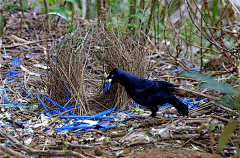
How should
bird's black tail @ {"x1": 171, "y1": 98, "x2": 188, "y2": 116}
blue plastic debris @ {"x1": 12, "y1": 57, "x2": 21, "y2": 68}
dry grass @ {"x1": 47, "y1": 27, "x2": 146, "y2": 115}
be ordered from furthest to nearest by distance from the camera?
blue plastic debris @ {"x1": 12, "y1": 57, "x2": 21, "y2": 68}
dry grass @ {"x1": 47, "y1": 27, "x2": 146, "y2": 115}
bird's black tail @ {"x1": 171, "y1": 98, "x2": 188, "y2": 116}

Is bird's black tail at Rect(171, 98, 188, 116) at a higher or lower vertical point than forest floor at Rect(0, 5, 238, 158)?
higher

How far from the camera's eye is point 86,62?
4445 millimetres

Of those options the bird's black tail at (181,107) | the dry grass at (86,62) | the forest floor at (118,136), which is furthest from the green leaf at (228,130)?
the dry grass at (86,62)

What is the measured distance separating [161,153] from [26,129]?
1.46m

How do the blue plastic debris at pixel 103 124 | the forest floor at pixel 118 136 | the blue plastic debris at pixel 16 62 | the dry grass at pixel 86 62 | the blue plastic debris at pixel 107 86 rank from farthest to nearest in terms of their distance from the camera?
the blue plastic debris at pixel 16 62 < the blue plastic debris at pixel 107 86 < the dry grass at pixel 86 62 < the blue plastic debris at pixel 103 124 < the forest floor at pixel 118 136

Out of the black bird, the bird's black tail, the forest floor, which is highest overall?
the black bird

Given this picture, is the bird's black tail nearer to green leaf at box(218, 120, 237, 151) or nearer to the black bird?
the black bird

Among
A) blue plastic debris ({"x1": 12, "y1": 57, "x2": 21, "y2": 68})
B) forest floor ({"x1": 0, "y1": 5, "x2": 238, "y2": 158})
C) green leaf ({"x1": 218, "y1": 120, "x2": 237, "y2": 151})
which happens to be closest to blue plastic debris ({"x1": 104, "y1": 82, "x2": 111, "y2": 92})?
forest floor ({"x1": 0, "y1": 5, "x2": 238, "y2": 158})

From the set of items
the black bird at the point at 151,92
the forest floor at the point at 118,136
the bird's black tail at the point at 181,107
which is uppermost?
the black bird at the point at 151,92

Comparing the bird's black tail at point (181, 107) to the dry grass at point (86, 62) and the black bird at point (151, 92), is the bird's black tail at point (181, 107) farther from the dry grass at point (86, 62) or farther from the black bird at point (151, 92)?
the dry grass at point (86, 62)

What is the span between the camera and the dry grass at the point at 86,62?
422cm

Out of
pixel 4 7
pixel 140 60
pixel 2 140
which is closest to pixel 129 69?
pixel 140 60

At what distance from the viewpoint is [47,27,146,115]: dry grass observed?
422cm

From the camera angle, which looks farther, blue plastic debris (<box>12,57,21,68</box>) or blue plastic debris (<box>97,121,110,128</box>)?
blue plastic debris (<box>12,57,21,68</box>)
